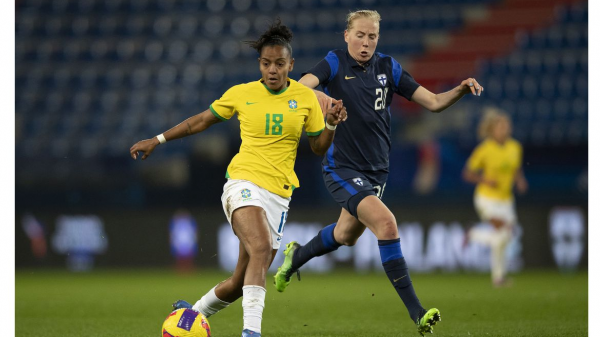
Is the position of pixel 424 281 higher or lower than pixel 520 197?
lower

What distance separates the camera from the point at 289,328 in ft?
21.9

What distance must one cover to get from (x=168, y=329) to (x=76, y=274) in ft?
28.2

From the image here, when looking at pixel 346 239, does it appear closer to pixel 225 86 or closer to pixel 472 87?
pixel 472 87

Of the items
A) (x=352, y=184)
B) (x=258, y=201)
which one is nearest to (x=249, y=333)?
(x=258, y=201)

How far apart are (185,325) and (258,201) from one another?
91 centimetres

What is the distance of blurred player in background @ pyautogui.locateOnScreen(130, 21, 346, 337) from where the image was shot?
17.5 ft

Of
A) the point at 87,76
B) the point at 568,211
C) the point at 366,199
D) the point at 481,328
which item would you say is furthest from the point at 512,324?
the point at 87,76

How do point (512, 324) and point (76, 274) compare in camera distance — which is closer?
point (512, 324)

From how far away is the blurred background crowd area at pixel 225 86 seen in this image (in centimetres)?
1374

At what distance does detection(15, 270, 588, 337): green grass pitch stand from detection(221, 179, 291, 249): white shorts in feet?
→ 3.52

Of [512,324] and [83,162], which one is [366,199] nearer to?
[512,324]

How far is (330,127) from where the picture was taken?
18.4 ft

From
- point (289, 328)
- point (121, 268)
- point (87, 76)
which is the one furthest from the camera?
point (87, 76)

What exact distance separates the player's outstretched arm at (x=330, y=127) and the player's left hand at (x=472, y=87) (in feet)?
2.99
